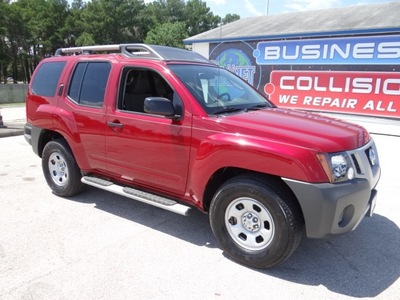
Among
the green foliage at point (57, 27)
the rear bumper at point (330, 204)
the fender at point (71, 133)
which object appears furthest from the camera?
the green foliage at point (57, 27)

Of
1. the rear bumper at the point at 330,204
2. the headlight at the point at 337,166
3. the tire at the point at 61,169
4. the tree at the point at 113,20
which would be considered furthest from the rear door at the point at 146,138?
the tree at the point at 113,20

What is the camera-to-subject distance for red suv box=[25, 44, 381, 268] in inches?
109

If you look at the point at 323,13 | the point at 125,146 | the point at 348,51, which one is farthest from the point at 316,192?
the point at 323,13

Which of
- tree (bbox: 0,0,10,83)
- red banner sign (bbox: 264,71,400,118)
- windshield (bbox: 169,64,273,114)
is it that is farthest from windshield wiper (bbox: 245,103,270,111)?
tree (bbox: 0,0,10,83)

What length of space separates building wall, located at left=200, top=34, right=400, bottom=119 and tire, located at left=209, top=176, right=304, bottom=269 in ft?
31.9

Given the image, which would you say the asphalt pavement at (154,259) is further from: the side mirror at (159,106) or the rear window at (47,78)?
the rear window at (47,78)

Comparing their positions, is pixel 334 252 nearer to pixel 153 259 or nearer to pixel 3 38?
pixel 153 259

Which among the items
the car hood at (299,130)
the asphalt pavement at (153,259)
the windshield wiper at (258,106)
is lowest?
the asphalt pavement at (153,259)

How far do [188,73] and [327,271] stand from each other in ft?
8.01

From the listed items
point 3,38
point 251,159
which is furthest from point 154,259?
point 3,38

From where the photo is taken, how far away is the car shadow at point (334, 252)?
296cm

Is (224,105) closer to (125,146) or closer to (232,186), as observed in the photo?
(232,186)

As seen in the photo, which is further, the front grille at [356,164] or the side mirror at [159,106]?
the side mirror at [159,106]

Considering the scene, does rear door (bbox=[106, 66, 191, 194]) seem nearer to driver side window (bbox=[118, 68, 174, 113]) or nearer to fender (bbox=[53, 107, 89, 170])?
driver side window (bbox=[118, 68, 174, 113])
